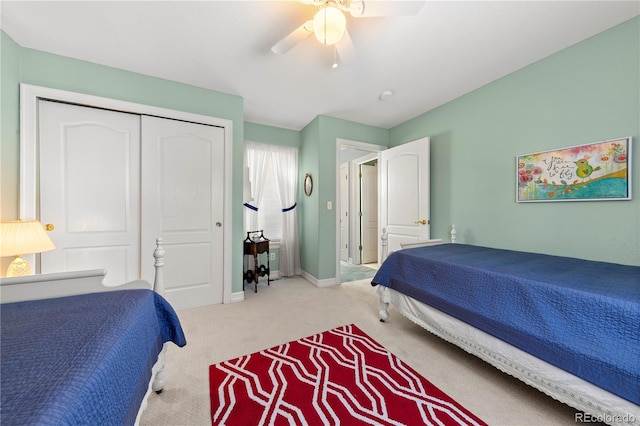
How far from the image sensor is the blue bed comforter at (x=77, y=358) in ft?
1.71

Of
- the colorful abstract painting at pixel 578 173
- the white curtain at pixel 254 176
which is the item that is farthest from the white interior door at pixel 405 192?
the white curtain at pixel 254 176

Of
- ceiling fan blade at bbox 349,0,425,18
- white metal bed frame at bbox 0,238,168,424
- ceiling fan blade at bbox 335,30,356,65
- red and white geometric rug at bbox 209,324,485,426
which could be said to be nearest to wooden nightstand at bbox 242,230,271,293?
red and white geometric rug at bbox 209,324,485,426

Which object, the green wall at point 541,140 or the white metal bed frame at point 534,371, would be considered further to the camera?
the green wall at point 541,140

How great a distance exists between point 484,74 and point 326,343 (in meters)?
3.01

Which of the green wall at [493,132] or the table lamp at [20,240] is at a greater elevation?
the green wall at [493,132]

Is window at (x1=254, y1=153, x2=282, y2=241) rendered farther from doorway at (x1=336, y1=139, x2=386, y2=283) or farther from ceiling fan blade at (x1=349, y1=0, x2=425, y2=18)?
ceiling fan blade at (x1=349, y1=0, x2=425, y2=18)

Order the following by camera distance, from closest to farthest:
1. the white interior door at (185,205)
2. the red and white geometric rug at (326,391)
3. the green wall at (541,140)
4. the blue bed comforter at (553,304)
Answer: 1. the blue bed comforter at (553,304)
2. the red and white geometric rug at (326,391)
3. the green wall at (541,140)
4. the white interior door at (185,205)

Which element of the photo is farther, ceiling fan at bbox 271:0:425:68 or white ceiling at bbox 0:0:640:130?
white ceiling at bbox 0:0:640:130

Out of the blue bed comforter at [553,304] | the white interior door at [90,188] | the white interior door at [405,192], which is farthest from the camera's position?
the white interior door at [405,192]

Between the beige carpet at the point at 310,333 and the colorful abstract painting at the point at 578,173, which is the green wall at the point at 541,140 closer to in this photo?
the colorful abstract painting at the point at 578,173

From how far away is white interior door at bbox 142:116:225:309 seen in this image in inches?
98.3

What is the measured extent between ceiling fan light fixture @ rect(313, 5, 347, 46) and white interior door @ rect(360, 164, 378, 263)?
374 centimetres

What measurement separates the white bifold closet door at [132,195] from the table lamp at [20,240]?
1.78 ft

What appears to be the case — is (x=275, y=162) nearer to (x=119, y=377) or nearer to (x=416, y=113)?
(x=416, y=113)
